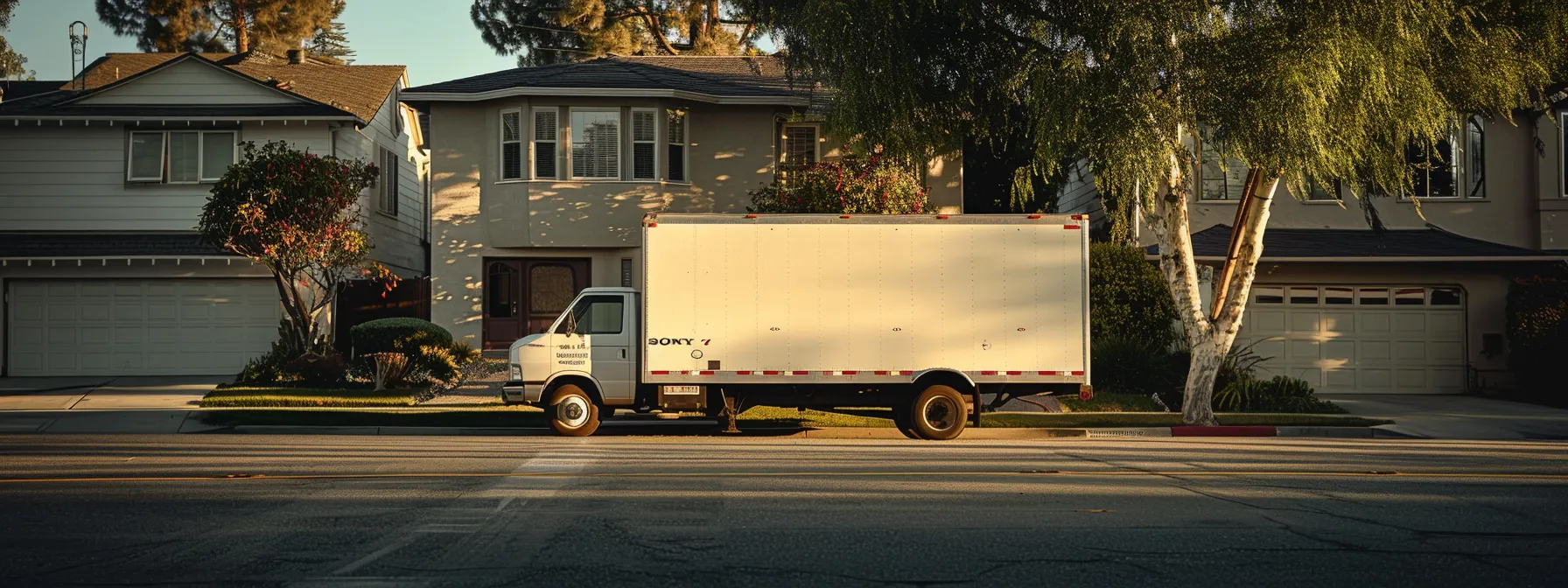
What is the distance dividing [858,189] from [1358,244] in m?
9.50

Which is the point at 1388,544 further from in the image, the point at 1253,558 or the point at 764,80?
the point at 764,80

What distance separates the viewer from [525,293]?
25.3 metres

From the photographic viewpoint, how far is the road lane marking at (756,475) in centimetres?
1084

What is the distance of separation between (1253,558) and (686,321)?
29.3 feet

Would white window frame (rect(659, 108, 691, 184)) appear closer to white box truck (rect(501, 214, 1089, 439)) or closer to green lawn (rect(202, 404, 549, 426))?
green lawn (rect(202, 404, 549, 426))

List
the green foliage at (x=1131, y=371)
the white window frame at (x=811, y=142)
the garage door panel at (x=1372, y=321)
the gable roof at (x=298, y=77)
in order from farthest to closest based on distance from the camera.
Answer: the gable roof at (x=298, y=77) → the white window frame at (x=811, y=142) → the garage door panel at (x=1372, y=321) → the green foliage at (x=1131, y=371)

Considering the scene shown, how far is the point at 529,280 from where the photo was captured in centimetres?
2536

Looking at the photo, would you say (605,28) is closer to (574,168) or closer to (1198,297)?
(574,168)

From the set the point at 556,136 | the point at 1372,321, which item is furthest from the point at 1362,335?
the point at 556,136

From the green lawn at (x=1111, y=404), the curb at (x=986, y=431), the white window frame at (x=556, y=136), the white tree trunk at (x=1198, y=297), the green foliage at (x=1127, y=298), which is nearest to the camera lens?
the curb at (x=986, y=431)

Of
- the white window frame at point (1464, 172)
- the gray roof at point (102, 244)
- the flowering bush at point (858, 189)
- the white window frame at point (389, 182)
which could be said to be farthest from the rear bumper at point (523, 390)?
the white window frame at point (1464, 172)

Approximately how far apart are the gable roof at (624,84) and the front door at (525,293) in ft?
11.6

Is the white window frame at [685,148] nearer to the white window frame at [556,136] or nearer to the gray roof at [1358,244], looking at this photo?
the white window frame at [556,136]

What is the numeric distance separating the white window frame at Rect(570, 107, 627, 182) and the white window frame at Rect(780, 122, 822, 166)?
329 centimetres
